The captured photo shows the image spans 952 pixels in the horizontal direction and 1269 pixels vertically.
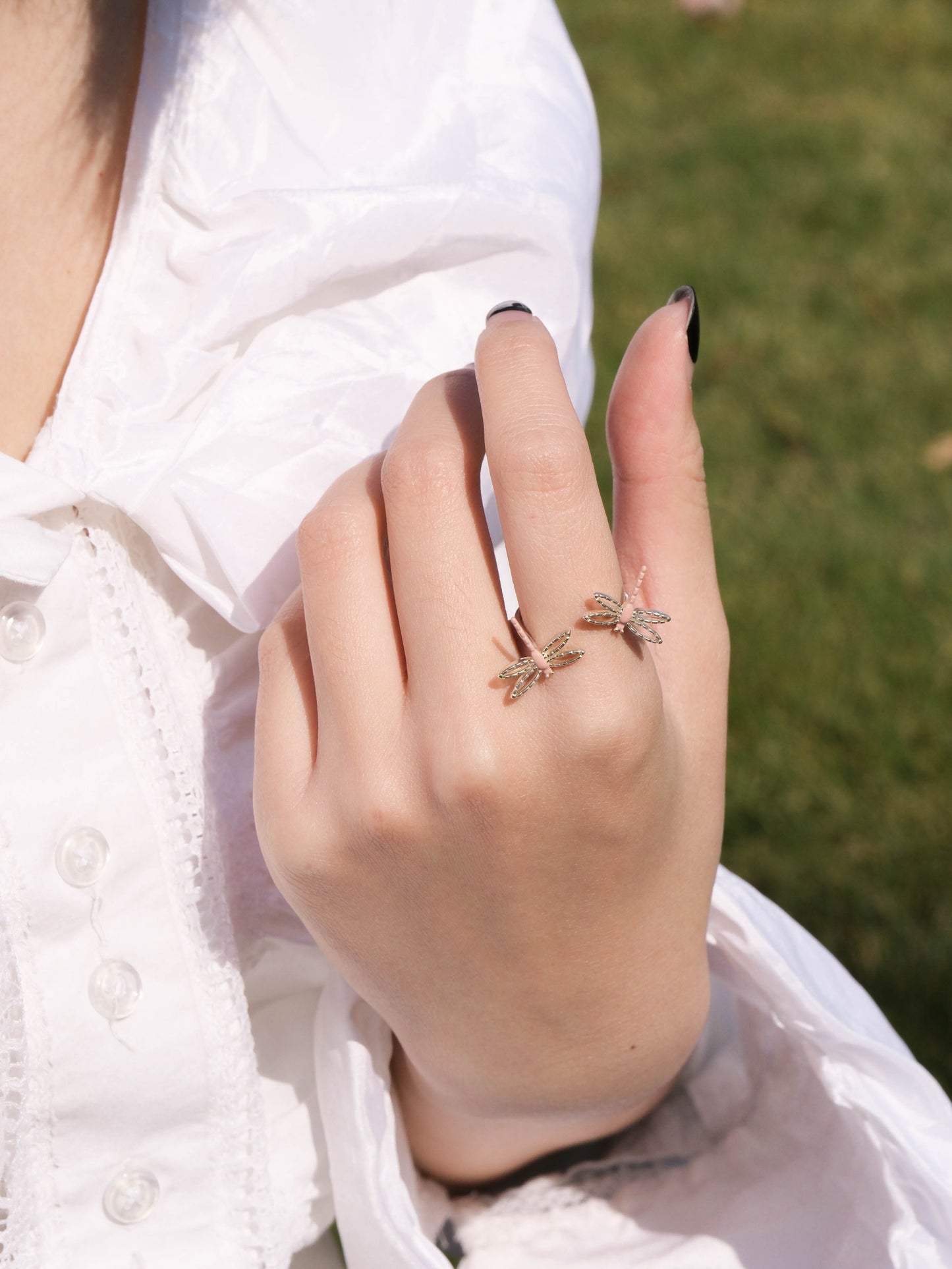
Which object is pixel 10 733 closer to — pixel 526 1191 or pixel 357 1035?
pixel 357 1035

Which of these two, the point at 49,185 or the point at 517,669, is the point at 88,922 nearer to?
the point at 517,669

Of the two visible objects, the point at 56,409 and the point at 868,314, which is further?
the point at 868,314

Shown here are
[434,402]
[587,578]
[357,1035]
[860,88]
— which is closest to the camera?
[587,578]

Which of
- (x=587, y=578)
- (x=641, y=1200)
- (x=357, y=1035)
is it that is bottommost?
(x=641, y=1200)

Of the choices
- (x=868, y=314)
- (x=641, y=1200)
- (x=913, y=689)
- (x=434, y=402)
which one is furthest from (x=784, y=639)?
(x=434, y=402)

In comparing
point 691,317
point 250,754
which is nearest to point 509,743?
point 250,754

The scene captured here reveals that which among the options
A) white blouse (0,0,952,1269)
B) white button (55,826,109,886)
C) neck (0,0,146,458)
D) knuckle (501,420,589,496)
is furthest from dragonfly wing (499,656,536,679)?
neck (0,0,146,458)
